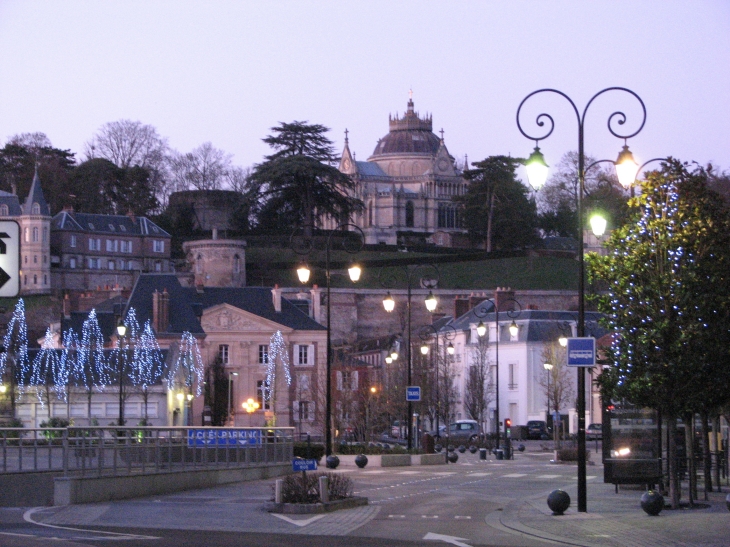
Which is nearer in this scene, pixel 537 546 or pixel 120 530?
pixel 537 546

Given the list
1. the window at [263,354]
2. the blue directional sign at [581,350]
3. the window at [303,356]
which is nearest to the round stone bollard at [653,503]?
the blue directional sign at [581,350]

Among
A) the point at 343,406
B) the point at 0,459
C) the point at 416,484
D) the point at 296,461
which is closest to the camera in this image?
the point at 296,461

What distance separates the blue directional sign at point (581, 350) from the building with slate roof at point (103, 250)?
11151 centimetres

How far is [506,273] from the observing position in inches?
4985

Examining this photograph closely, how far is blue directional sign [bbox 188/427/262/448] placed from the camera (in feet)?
95.9

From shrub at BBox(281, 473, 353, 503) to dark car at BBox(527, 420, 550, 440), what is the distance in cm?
5457

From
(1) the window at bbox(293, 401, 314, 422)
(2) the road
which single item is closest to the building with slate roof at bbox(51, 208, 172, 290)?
(1) the window at bbox(293, 401, 314, 422)

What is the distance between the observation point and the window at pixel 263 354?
83.1 metres

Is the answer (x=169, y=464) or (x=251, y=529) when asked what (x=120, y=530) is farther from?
(x=169, y=464)

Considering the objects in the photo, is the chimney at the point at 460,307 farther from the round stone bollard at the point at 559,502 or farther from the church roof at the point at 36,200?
the round stone bollard at the point at 559,502

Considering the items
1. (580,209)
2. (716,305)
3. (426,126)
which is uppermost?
(426,126)

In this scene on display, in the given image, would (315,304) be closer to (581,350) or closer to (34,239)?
(34,239)

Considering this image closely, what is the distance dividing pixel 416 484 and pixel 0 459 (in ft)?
33.8

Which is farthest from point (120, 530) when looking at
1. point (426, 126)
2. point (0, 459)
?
point (426, 126)
